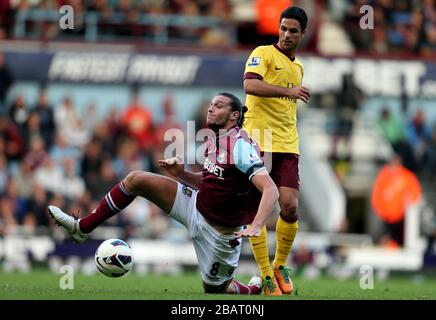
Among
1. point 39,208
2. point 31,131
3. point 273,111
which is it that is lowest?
point 39,208

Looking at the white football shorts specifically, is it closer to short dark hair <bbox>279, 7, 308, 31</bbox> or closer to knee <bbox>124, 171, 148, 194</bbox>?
knee <bbox>124, 171, 148, 194</bbox>

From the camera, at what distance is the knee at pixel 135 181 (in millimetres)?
11016

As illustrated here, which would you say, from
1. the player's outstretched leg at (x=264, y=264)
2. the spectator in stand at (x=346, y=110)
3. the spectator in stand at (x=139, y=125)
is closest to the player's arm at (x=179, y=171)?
the player's outstretched leg at (x=264, y=264)

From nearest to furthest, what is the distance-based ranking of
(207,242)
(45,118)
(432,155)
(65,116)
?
(207,242), (45,118), (65,116), (432,155)

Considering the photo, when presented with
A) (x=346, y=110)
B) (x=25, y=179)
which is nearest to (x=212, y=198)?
(x=25, y=179)

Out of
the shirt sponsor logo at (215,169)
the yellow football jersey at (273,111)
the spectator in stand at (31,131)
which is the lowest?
the spectator in stand at (31,131)

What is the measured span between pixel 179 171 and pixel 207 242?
28.5 inches

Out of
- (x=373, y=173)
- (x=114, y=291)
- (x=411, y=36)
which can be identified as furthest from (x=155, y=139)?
(x=114, y=291)

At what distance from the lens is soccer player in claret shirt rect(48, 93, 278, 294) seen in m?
10.9

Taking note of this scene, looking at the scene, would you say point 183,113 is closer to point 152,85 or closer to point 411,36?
point 152,85

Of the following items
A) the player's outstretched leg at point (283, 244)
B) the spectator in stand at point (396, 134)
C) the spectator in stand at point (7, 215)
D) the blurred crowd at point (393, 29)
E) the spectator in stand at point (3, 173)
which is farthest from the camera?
the blurred crowd at point (393, 29)

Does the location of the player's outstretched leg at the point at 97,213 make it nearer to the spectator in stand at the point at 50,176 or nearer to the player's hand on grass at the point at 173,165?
the player's hand on grass at the point at 173,165

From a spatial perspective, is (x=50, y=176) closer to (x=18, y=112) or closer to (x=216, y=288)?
(x=18, y=112)

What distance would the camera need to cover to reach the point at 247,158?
1059cm
